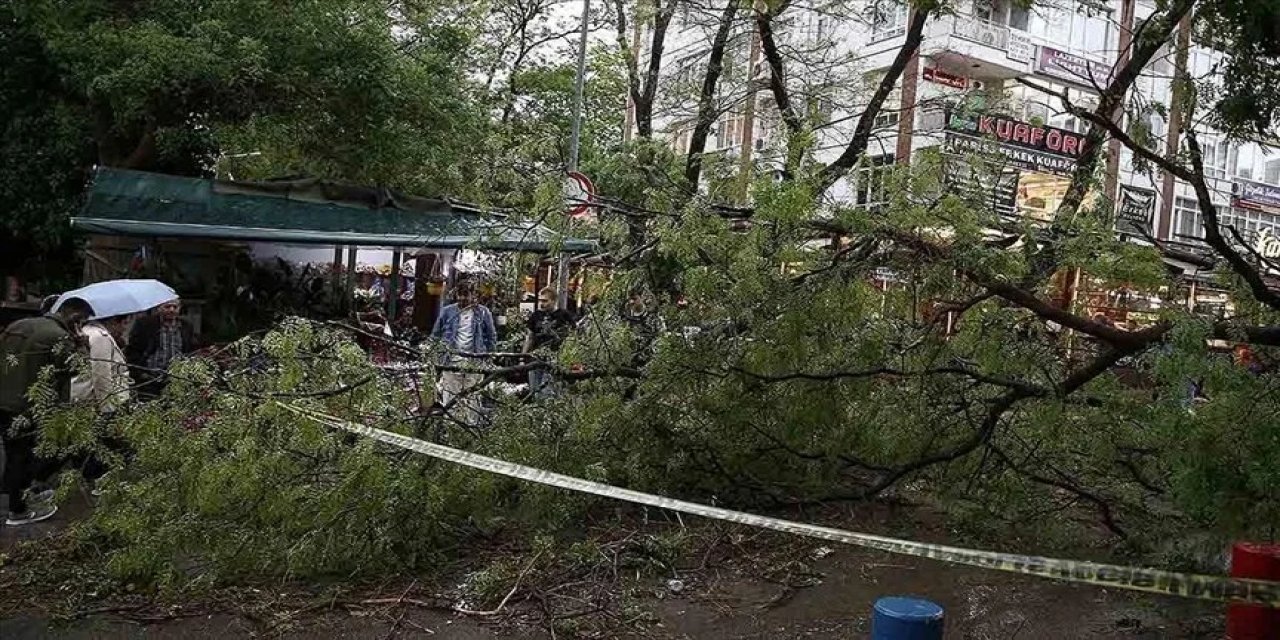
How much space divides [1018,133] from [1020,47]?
33.6ft

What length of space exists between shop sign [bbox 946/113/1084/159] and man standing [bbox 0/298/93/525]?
229 inches

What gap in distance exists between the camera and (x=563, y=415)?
5996 millimetres

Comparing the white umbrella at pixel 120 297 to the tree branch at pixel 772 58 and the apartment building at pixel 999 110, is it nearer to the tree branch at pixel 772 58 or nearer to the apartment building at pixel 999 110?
the apartment building at pixel 999 110

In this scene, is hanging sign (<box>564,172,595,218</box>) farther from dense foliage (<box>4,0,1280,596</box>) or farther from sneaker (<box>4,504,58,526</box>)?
sneaker (<box>4,504,58,526</box>)

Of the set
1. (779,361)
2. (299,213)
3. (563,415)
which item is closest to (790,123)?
(779,361)

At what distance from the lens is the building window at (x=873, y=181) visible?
17.8 feet

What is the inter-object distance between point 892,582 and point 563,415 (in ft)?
6.98

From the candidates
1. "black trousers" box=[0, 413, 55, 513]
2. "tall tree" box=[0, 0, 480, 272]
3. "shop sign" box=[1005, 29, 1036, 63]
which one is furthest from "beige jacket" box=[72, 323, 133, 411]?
"shop sign" box=[1005, 29, 1036, 63]

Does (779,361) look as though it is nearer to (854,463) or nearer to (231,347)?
(854,463)

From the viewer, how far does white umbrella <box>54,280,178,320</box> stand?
6672 millimetres

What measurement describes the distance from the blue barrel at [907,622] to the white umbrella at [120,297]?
579 centimetres

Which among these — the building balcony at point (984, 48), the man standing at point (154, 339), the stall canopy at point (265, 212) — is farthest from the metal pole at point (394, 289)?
the building balcony at point (984, 48)

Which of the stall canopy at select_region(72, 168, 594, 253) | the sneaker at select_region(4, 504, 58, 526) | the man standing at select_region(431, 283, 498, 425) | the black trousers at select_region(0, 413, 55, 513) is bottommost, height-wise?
the sneaker at select_region(4, 504, 58, 526)

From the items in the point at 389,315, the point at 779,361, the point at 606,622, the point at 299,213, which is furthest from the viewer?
the point at 389,315
